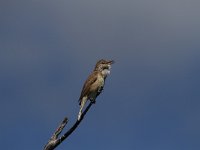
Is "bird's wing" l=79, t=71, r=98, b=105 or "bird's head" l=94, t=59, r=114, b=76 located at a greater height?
"bird's head" l=94, t=59, r=114, b=76

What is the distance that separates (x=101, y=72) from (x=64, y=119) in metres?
4.08

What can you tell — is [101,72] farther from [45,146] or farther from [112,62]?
[45,146]

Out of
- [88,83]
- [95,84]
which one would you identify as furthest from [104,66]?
[88,83]

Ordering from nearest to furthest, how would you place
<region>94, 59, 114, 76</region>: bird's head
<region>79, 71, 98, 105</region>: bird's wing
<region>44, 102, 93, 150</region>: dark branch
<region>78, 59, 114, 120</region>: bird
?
<region>44, 102, 93, 150</region>: dark branch, <region>94, 59, 114, 76</region>: bird's head, <region>78, 59, 114, 120</region>: bird, <region>79, 71, 98, 105</region>: bird's wing

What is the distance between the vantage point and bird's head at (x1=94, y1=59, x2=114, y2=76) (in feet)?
42.8

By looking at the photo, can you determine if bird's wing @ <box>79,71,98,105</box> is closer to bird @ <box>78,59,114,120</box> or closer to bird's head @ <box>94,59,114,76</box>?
bird @ <box>78,59,114,120</box>


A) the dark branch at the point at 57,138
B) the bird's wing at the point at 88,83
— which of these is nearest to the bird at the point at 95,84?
the bird's wing at the point at 88,83

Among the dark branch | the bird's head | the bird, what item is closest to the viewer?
the dark branch

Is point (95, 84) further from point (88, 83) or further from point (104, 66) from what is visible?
point (104, 66)

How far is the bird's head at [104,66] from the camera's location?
1305cm

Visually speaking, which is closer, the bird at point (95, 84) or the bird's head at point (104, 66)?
the bird's head at point (104, 66)

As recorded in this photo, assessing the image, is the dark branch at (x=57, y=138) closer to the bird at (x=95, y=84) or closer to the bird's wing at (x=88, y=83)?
the bird at (x=95, y=84)

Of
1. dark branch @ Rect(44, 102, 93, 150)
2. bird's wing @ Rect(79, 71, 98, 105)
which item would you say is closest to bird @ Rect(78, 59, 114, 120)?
bird's wing @ Rect(79, 71, 98, 105)

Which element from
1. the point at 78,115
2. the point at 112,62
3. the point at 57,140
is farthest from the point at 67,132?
the point at 112,62
